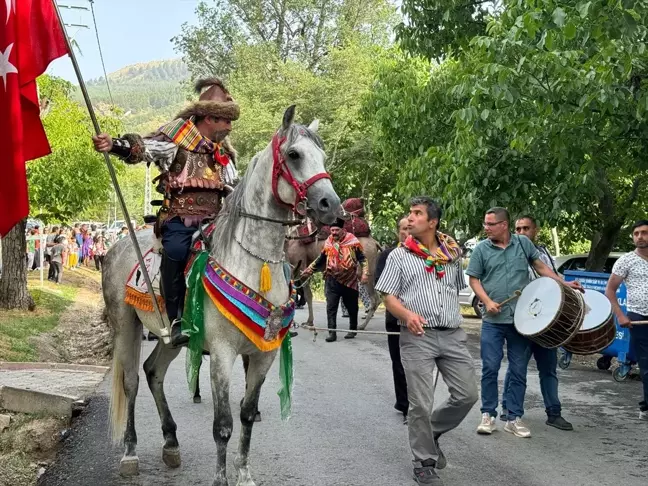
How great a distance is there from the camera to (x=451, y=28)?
44.3 ft

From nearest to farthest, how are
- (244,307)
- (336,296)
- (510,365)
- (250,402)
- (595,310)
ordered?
(244,307) < (250,402) < (510,365) < (595,310) < (336,296)

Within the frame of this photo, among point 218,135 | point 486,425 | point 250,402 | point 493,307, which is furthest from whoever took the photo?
point 486,425

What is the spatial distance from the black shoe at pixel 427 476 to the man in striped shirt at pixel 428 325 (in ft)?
0.23

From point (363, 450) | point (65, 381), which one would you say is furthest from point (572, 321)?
point (65, 381)

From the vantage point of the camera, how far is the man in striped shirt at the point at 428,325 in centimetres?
637

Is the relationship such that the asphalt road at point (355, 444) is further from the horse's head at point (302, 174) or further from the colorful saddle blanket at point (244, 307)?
the horse's head at point (302, 174)

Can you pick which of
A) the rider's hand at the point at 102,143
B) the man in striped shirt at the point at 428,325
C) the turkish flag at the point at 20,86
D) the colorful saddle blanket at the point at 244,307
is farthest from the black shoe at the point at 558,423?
the turkish flag at the point at 20,86

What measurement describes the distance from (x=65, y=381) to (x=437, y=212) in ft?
18.4

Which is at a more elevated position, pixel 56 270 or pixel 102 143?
pixel 102 143

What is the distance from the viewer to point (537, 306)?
786 centimetres

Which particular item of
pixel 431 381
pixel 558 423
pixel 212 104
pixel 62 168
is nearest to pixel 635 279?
pixel 558 423

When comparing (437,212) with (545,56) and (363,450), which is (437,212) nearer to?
(363,450)

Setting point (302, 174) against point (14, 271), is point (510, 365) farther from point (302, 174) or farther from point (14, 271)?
point (14, 271)

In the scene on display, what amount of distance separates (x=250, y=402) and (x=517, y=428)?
301 cm
